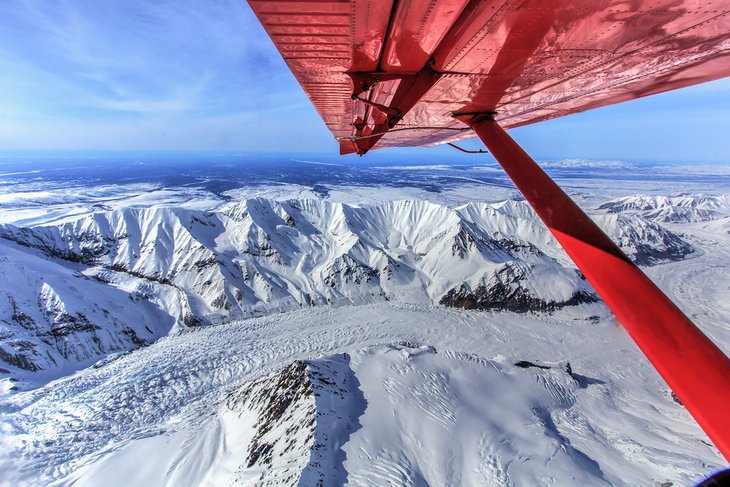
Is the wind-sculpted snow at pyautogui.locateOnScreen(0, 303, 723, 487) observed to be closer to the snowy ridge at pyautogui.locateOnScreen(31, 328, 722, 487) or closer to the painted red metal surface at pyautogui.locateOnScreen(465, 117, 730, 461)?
the snowy ridge at pyautogui.locateOnScreen(31, 328, 722, 487)

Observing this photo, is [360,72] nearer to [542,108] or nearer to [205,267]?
[542,108]

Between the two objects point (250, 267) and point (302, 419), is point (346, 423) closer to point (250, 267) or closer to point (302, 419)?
point (302, 419)

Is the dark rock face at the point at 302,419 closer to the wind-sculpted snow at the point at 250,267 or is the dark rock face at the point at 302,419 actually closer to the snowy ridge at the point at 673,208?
the wind-sculpted snow at the point at 250,267

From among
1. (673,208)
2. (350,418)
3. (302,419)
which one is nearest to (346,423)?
(350,418)

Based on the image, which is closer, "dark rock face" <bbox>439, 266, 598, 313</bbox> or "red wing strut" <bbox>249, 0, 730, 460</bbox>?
"red wing strut" <bbox>249, 0, 730, 460</bbox>

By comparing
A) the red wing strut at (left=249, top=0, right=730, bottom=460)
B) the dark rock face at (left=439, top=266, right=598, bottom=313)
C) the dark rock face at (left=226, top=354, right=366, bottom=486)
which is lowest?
the dark rock face at (left=439, top=266, right=598, bottom=313)

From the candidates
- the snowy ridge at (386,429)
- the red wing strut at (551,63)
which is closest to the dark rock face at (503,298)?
the snowy ridge at (386,429)

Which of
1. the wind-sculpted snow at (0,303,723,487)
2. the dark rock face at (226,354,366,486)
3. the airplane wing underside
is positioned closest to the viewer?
the airplane wing underside

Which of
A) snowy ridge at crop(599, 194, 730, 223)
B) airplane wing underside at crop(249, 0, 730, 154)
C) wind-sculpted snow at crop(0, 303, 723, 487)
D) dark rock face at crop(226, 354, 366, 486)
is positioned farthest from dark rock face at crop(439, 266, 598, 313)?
snowy ridge at crop(599, 194, 730, 223)
